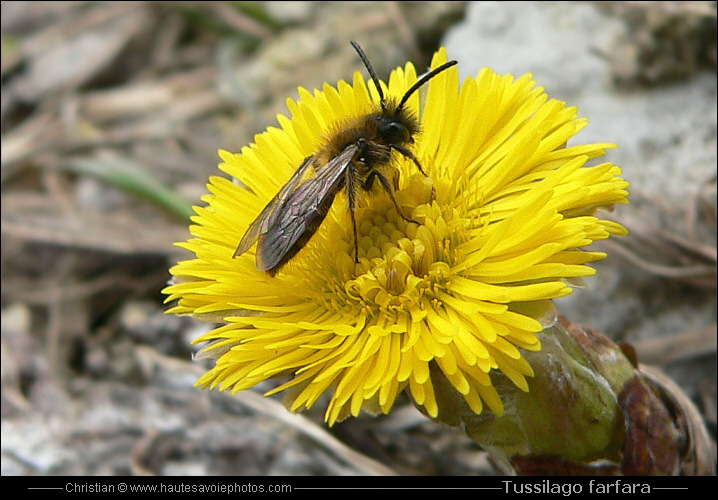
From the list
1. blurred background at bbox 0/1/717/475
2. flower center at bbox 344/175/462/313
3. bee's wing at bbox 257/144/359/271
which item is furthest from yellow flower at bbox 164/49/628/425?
blurred background at bbox 0/1/717/475

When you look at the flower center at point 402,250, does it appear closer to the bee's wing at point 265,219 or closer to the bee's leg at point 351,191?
the bee's leg at point 351,191

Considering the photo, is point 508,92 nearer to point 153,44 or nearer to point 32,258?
point 32,258

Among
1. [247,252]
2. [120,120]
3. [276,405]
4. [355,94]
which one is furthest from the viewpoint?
[120,120]

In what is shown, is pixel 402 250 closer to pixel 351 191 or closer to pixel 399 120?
pixel 351 191

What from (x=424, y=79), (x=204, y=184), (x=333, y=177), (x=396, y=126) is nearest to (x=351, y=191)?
(x=333, y=177)

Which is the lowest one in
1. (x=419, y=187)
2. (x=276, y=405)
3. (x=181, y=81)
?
(x=276, y=405)

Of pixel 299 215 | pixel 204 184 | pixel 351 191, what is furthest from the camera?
pixel 204 184

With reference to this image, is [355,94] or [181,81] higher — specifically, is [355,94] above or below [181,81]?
below
